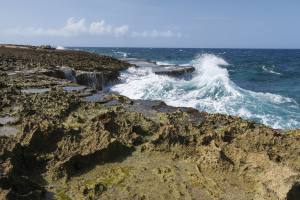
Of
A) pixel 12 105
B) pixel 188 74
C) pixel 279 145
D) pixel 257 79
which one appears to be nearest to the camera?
pixel 279 145

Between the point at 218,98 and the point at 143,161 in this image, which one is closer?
the point at 143,161

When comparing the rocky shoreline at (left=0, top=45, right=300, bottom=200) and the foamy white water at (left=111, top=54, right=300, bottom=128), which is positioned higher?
the rocky shoreline at (left=0, top=45, right=300, bottom=200)

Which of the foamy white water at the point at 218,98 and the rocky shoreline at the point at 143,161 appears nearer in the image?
the rocky shoreline at the point at 143,161

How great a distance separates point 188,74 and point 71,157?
2341 centimetres

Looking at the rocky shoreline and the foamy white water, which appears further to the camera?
the foamy white water

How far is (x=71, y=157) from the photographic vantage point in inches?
210

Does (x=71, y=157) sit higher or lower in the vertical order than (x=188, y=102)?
higher

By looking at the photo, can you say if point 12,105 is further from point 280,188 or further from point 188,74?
point 188,74

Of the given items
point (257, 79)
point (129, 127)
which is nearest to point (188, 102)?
point (129, 127)

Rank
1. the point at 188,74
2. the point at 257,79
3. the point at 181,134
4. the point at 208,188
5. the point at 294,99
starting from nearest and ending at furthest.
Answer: the point at 208,188
the point at 181,134
the point at 294,99
the point at 188,74
the point at 257,79

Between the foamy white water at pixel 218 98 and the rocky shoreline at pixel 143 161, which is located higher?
the rocky shoreline at pixel 143 161

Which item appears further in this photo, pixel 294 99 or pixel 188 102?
pixel 294 99

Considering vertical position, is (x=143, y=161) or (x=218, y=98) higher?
(x=143, y=161)

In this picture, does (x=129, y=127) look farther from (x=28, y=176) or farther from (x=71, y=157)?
(x=28, y=176)
